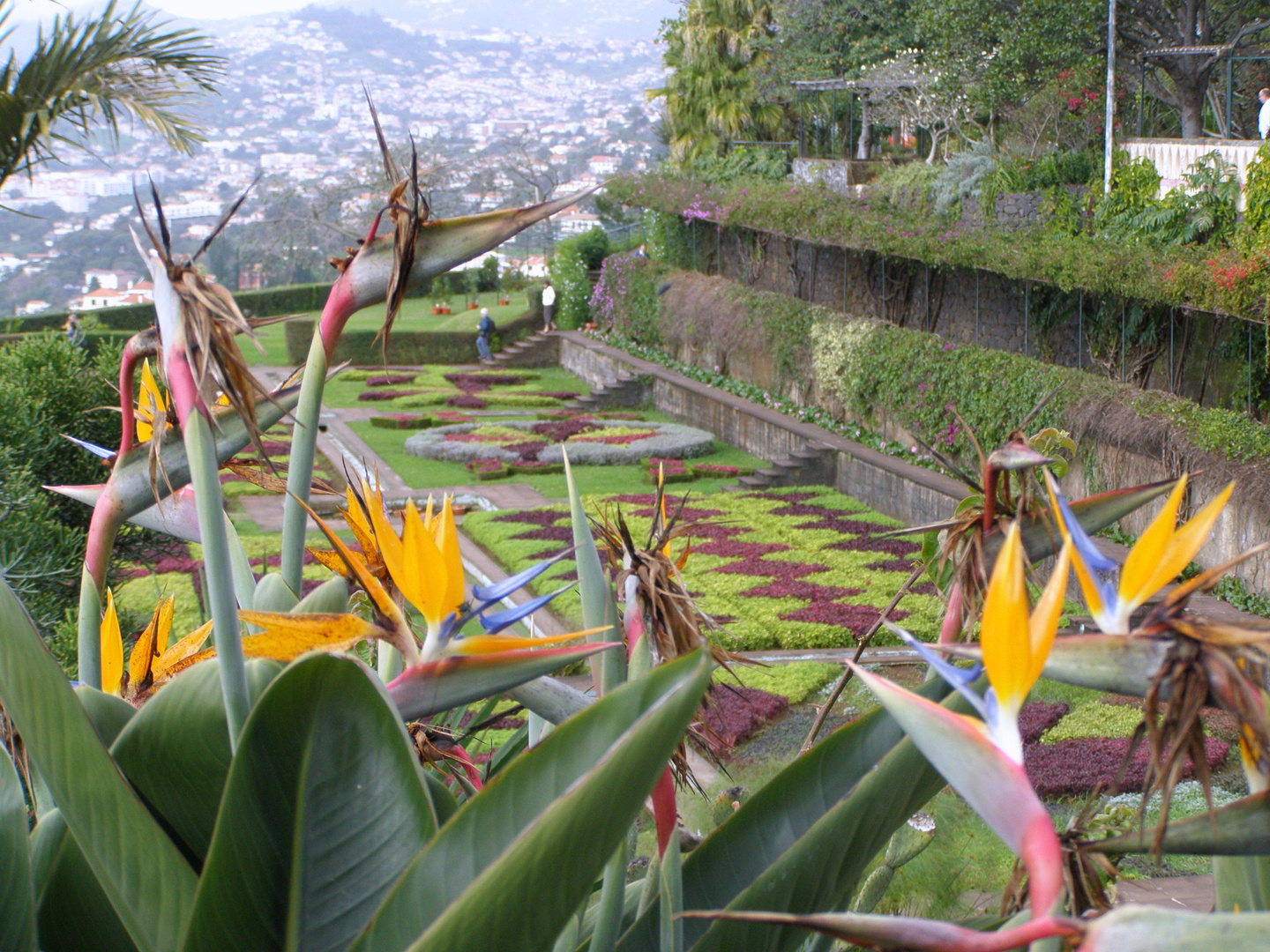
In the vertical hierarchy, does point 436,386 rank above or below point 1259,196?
below

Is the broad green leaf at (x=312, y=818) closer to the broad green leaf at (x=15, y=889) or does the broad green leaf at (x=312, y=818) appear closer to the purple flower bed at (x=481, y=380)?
the broad green leaf at (x=15, y=889)

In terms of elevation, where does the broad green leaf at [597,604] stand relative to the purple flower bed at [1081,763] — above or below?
above

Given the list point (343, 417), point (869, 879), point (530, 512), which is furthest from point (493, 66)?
point (869, 879)

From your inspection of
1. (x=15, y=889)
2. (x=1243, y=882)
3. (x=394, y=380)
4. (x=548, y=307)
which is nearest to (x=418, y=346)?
(x=548, y=307)

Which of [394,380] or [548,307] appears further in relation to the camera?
[548,307]

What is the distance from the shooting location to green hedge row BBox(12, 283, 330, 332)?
28.2 meters

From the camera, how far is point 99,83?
6.15 m

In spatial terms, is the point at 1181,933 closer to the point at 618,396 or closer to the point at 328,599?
the point at 328,599

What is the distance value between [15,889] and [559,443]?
14.7m

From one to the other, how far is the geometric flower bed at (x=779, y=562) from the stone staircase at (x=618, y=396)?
22.9ft

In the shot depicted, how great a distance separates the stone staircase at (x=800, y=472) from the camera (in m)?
14.7

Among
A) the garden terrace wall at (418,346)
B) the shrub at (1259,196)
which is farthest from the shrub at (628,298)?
the shrub at (1259,196)

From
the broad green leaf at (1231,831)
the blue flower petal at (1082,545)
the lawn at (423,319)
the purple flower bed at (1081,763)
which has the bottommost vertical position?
the purple flower bed at (1081,763)

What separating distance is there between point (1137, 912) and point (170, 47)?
23.7 ft
